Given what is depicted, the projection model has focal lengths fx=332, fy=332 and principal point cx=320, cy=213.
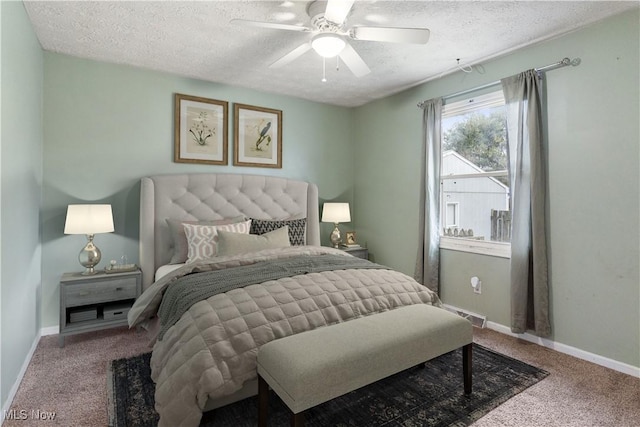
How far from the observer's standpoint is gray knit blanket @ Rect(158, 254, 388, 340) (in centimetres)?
204

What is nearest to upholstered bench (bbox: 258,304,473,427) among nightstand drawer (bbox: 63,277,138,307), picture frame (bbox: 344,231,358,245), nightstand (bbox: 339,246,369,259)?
nightstand drawer (bbox: 63,277,138,307)

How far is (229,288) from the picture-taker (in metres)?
2.08

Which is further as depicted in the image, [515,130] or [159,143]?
[159,143]

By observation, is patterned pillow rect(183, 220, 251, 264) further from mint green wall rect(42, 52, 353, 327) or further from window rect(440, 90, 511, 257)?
window rect(440, 90, 511, 257)

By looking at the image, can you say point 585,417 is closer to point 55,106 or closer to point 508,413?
point 508,413

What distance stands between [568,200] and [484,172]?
83 cm

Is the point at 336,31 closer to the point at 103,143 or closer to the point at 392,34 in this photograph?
the point at 392,34

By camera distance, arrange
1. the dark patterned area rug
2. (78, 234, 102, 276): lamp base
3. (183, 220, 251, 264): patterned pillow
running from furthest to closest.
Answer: (183, 220, 251, 264): patterned pillow
(78, 234, 102, 276): lamp base
the dark patterned area rug

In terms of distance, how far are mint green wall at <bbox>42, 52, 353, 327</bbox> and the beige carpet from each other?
0.81 m

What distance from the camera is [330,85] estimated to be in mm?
3959

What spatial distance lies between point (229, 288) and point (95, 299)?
5.27 feet

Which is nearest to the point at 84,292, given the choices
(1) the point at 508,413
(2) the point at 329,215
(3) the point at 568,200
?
(2) the point at 329,215

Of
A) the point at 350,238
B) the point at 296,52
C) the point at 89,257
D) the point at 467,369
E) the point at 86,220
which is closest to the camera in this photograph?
the point at 467,369

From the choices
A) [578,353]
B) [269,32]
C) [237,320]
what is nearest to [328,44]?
[269,32]
